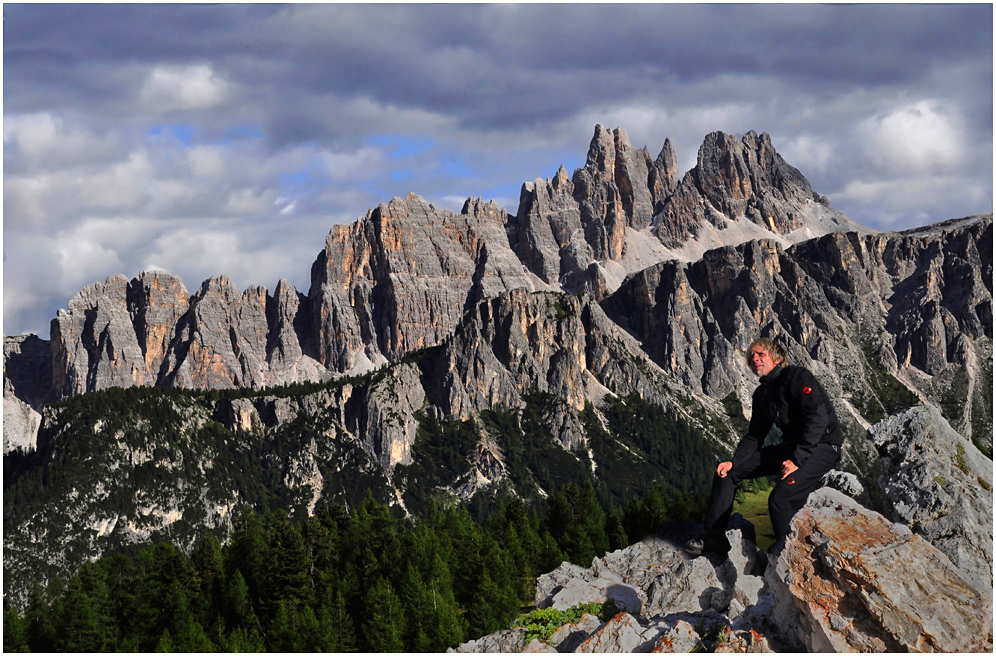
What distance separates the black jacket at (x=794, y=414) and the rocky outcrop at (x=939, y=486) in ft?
16.6

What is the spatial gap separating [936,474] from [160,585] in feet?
197

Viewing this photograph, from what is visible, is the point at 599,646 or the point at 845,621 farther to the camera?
the point at 599,646

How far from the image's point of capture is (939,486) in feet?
71.2

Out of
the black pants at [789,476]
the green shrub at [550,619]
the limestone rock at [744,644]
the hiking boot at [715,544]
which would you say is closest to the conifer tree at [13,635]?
the green shrub at [550,619]

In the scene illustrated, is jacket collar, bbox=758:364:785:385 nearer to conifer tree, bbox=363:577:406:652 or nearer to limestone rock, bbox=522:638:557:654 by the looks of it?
limestone rock, bbox=522:638:557:654

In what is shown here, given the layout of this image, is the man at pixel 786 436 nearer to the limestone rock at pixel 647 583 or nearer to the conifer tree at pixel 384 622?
the limestone rock at pixel 647 583

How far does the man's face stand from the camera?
60.7ft

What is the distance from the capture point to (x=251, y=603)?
209 ft

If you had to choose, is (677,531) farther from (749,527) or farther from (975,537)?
(975,537)

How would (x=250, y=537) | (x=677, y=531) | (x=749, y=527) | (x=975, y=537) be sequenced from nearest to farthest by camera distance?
(x=975, y=537) → (x=749, y=527) → (x=677, y=531) → (x=250, y=537)

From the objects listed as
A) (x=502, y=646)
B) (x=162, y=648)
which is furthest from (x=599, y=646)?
(x=162, y=648)

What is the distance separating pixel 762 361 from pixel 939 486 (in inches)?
296

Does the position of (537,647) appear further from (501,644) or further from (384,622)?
(384,622)

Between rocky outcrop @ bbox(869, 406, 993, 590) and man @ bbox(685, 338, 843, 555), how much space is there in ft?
16.2
